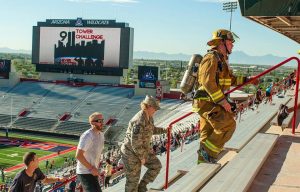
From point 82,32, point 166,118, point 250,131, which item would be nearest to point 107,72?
point 82,32

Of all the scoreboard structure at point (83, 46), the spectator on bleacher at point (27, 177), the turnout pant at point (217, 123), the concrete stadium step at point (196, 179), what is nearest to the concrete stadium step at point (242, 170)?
the concrete stadium step at point (196, 179)

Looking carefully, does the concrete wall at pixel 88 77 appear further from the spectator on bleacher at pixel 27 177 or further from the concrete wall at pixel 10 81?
the spectator on bleacher at pixel 27 177

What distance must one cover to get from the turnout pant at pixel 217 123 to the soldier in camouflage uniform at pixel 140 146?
578mm

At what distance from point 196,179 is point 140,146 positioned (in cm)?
72

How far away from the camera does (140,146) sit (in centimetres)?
469

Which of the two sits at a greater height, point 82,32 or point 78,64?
point 82,32

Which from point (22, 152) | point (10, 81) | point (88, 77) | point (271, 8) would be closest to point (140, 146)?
point (271, 8)

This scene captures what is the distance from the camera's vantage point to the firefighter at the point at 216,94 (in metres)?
4.37

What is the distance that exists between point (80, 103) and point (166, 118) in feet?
40.5

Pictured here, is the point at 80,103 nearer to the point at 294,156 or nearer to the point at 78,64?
the point at 78,64

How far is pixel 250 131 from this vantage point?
7.24 m

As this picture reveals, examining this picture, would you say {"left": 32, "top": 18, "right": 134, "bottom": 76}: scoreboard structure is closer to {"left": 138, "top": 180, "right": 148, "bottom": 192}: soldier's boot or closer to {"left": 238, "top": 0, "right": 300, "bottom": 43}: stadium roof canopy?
{"left": 238, "top": 0, "right": 300, "bottom": 43}: stadium roof canopy

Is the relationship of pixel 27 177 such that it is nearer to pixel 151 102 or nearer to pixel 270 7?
pixel 151 102

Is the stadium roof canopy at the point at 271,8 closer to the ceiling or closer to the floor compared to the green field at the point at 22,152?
closer to the ceiling
